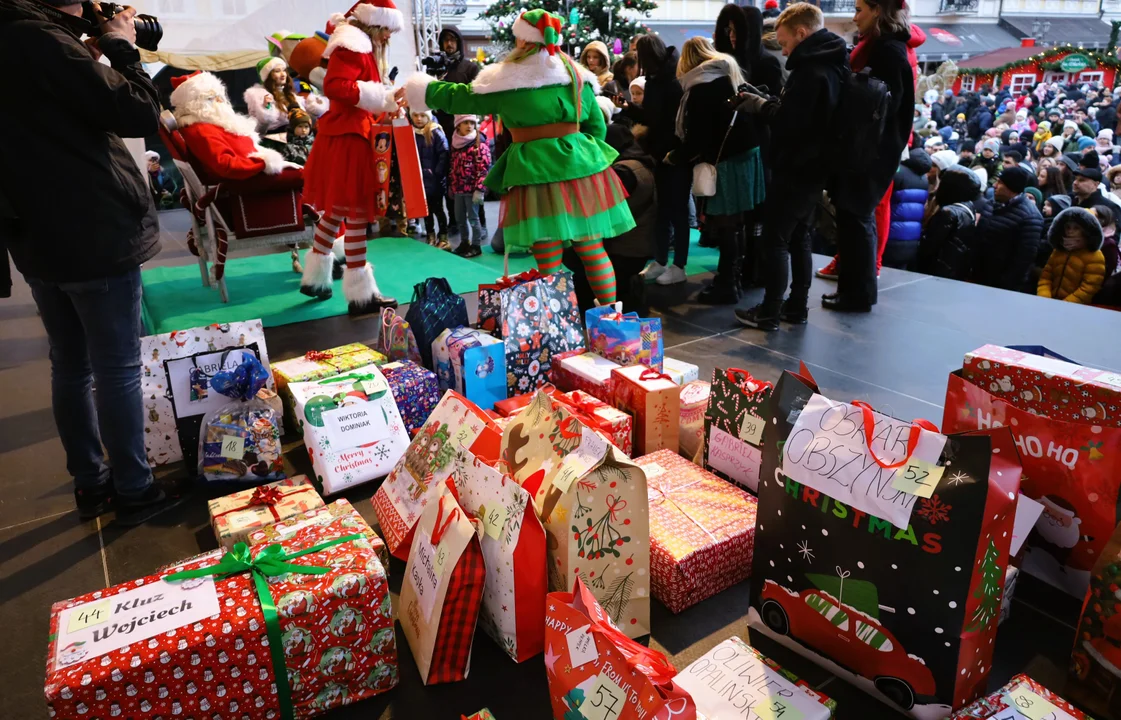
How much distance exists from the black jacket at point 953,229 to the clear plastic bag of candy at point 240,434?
176 inches

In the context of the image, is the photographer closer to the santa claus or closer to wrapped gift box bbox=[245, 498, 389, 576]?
wrapped gift box bbox=[245, 498, 389, 576]

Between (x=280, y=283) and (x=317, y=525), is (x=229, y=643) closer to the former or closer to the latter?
(x=317, y=525)

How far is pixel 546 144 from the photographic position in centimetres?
327

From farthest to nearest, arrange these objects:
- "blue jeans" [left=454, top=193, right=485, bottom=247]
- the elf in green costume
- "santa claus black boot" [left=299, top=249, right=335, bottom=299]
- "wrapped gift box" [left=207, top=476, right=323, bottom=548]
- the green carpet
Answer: "blue jeans" [left=454, top=193, right=485, bottom=247]
"santa claus black boot" [left=299, top=249, right=335, bottom=299]
the green carpet
the elf in green costume
"wrapped gift box" [left=207, top=476, right=323, bottom=548]

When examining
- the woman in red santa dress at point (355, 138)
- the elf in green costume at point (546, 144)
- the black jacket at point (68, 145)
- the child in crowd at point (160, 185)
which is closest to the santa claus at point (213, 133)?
the woman in red santa dress at point (355, 138)

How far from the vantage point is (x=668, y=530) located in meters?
1.90

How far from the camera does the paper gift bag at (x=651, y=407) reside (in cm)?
244

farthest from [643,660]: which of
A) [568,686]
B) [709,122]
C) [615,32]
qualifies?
[615,32]

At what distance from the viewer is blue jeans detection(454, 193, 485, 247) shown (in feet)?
19.2

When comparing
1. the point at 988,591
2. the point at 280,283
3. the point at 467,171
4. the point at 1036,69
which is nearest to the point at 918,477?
the point at 988,591

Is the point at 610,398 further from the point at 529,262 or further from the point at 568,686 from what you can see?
the point at 529,262

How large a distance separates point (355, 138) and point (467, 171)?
6.10 ft

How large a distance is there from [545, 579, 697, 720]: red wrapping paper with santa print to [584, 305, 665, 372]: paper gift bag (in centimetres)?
151

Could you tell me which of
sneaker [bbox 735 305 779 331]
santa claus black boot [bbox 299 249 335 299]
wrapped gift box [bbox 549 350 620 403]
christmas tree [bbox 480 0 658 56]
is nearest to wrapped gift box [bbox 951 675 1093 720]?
wrapped gift box [bbox 549 350 620 403]
